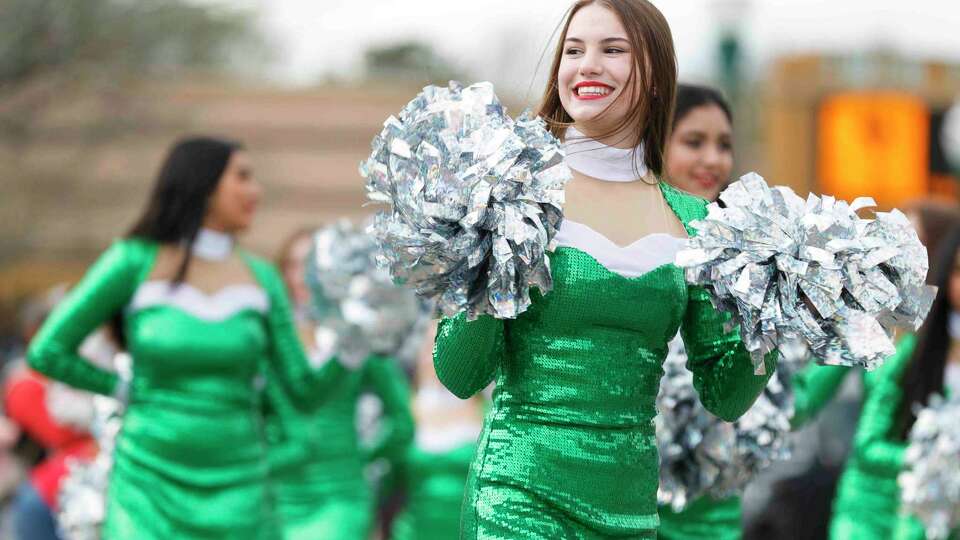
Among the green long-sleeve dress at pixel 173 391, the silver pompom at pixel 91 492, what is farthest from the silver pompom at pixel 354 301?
the silver pompom at pixel 91 492

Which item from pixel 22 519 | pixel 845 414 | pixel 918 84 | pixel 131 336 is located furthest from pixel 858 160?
pixel 131 336

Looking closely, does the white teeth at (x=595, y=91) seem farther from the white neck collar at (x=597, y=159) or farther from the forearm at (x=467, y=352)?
the forearm at (x=467, y=352)

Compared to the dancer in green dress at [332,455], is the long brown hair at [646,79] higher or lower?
higher

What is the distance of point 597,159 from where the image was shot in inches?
141

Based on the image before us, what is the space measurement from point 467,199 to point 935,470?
293 cm

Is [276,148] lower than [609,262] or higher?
lower

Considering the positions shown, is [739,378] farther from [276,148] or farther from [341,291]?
[276,148]

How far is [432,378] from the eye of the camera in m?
7.75

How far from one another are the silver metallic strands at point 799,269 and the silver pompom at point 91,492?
3370 mm

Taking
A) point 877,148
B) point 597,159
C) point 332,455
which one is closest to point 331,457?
point 332,455

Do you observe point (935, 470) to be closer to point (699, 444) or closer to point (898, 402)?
point (898, 402)

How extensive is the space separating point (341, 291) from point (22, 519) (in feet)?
6.79

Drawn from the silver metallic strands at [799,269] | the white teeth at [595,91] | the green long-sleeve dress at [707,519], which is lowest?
the green long-sleeve dress at [707,519]

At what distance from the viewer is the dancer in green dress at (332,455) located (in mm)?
7742
